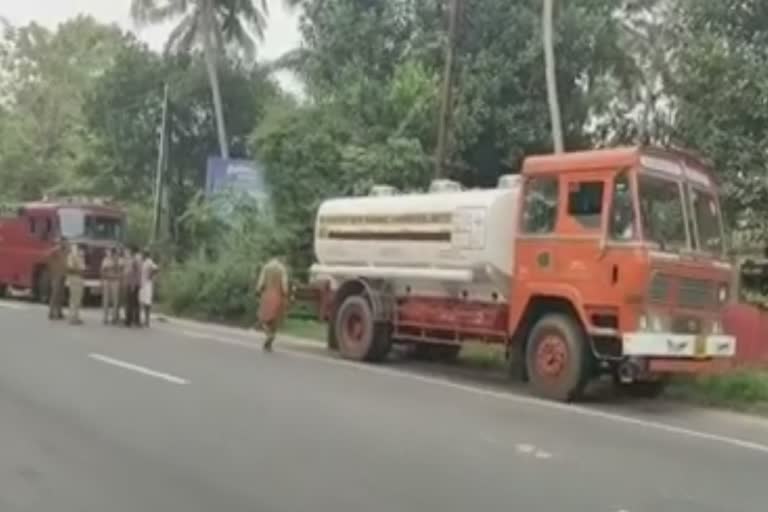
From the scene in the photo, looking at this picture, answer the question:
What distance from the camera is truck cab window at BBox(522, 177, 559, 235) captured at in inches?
640

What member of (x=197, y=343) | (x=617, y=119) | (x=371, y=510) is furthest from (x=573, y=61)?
(x=371, y=510)

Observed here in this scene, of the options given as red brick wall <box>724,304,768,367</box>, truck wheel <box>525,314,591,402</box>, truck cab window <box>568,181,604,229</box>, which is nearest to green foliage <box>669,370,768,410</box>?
red brick wall <box>724,304,768,367</box>

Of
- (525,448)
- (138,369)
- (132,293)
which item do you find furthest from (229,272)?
(525,448)

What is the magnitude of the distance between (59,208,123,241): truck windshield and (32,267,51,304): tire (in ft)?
4.16

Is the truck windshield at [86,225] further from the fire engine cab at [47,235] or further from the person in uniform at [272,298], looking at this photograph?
the person in uniform at [272,298]

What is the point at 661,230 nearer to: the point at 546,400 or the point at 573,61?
the point at 546,400

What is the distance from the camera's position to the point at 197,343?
21.5m

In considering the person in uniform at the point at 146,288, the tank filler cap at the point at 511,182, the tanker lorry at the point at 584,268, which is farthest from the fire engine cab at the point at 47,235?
the tank filler cap at the point at 511,182

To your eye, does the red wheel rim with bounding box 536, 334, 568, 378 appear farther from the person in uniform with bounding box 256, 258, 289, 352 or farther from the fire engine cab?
the fire engine cab

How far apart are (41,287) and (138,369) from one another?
20.0m

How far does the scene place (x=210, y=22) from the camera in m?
47.2

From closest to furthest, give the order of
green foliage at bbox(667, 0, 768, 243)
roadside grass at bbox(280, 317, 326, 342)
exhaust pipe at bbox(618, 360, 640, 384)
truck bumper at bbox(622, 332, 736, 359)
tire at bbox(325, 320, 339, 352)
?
truck bumper at bbox(622, 332, 736, 359), exhaust pipe at bbox(618, 360, 640, 384), tire at bbox(325, 320, 339, 352), green foliage at bbox(667, 0, 768, 243), roadside grass at bbox(280, 317, 326, 342)

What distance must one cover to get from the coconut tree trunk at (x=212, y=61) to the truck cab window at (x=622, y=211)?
30.8 metres

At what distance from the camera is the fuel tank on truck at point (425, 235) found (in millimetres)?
17125
